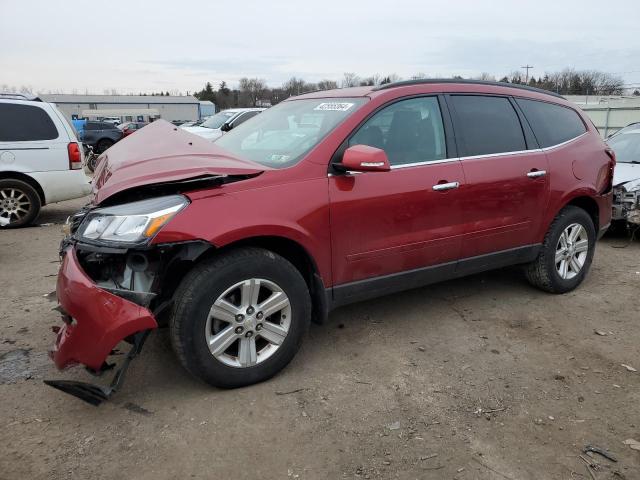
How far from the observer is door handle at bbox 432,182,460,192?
3.60 m

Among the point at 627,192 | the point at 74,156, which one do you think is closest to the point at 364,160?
the point at 627,192

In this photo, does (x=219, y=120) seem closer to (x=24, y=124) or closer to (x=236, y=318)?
(x=24, y=124)

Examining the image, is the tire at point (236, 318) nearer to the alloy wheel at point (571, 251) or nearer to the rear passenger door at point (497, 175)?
the rear passenger door at point (497, 175)

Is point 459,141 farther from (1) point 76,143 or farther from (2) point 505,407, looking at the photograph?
(1) point 76,143

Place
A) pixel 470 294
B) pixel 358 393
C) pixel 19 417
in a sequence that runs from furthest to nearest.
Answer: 1. pixel 470 294
2. pixel 358 393
3. pixel 19 417

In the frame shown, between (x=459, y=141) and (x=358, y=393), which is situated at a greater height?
(x=459, y=141)

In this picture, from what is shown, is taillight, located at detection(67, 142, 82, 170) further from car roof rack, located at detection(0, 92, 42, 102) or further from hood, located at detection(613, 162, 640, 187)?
hood, located at detection(613, 162, 640, 187)

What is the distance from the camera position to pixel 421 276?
3.74m

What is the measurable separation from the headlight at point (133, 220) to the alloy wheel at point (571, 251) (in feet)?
11.3

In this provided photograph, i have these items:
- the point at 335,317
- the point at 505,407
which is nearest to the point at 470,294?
the point at 335,317

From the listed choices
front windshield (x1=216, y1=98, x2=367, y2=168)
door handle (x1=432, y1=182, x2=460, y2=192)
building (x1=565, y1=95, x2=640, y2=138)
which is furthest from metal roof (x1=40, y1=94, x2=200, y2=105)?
door handle (x1=432, y1=182, x2=460, y2=192)

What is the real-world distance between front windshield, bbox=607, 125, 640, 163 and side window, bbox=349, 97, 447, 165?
5.15 m

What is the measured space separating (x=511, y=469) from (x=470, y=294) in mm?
2456

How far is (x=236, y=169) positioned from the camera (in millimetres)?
2959
